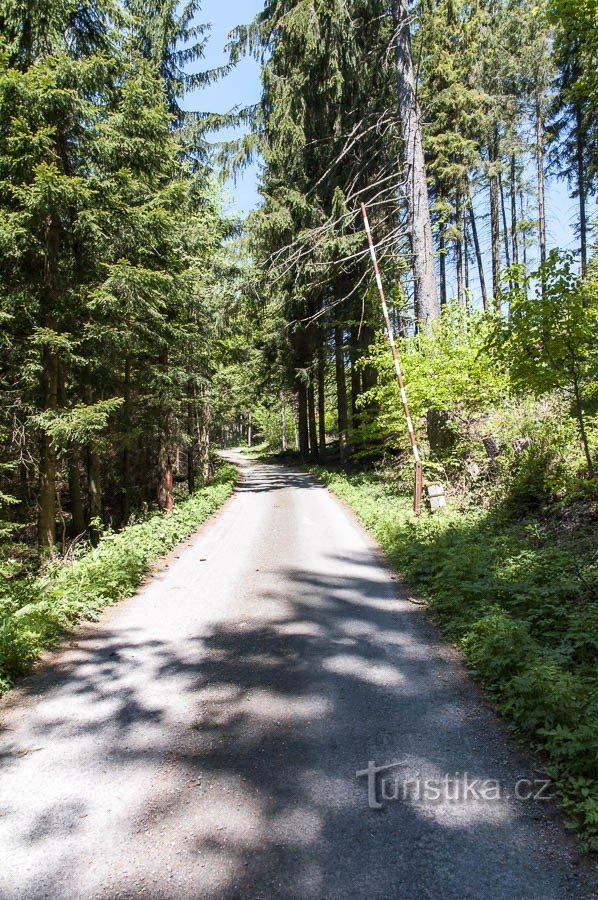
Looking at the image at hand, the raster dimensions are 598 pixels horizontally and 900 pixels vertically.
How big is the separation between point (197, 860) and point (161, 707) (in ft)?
4.92

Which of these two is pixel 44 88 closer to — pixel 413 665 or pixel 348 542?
pixel 348 542

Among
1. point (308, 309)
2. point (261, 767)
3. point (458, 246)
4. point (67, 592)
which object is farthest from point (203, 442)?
point (261, 767)

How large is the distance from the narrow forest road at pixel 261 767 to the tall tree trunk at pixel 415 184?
8772mm

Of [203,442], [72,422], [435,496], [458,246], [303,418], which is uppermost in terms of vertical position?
[458,246]

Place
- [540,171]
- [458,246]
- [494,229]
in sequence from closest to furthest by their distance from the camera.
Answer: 1. [540,171]
2. [458,246]
3. [494,229]

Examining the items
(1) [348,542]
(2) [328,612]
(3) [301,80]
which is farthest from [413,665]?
(3) [301,80]

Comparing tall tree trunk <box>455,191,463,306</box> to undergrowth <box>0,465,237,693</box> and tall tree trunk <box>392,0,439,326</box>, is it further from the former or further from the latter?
undergrowth <box>0,465,237,693</box>

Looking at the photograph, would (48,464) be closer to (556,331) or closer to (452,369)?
(452,369)

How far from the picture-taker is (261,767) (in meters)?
2.90

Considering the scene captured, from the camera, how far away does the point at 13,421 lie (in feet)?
29.5

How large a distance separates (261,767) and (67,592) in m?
3.69

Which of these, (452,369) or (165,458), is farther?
(165,458)

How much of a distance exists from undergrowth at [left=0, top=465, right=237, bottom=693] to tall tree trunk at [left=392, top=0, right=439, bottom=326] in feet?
26.4

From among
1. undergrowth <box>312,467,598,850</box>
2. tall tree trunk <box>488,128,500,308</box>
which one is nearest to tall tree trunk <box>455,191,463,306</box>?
tall tree trunk <box>488,128,500,308</box>
